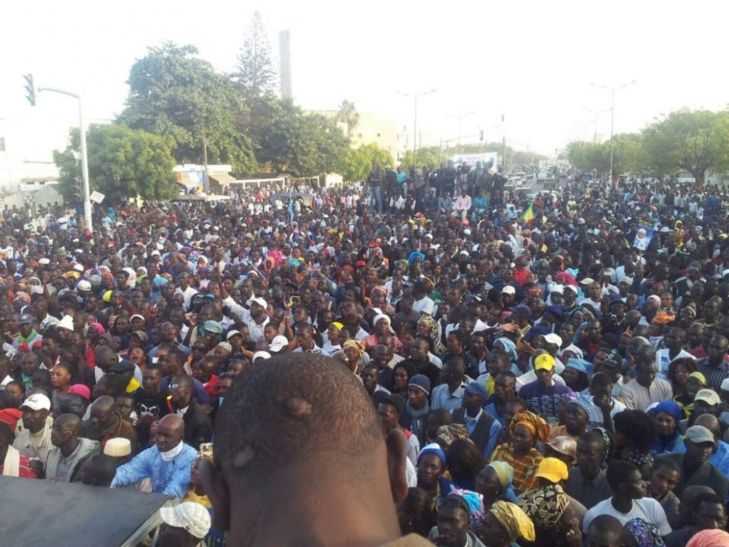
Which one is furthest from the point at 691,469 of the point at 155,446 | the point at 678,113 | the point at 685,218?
the point at 678,113

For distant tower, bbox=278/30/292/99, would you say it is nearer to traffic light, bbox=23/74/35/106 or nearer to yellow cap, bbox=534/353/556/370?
traffic light, bbox=23/74/35/106

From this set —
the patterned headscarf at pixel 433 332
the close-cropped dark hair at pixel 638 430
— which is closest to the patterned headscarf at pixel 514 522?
the close-cropped dark hair at pixel 638 430

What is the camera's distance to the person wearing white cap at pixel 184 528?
105 inches

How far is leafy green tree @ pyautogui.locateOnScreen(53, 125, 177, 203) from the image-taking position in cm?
2711

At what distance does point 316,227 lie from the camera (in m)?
18.0

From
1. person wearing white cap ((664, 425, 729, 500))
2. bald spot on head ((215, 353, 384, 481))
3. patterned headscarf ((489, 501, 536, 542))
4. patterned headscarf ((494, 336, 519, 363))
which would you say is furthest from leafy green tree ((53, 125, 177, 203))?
bald spot on head ((215, 353, 384, 481))

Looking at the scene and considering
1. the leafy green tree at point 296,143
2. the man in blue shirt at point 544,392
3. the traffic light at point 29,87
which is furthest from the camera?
the leafy green tree at point 296,143

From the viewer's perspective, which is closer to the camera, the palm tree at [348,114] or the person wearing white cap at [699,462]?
the person wearing white cap at [699,462]

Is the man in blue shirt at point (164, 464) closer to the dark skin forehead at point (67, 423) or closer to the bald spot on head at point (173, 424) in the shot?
the bald spot on head at point (173, 424)

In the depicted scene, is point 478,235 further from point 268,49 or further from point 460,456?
point 268,49

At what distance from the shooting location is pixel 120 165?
27.1 m

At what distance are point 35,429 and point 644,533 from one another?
3.89 metres

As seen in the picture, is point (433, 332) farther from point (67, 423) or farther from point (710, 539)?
point (710, 539)

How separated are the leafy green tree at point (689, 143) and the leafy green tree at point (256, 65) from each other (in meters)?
30.4
